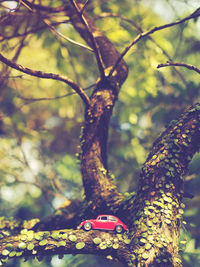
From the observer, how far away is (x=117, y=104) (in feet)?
20.1

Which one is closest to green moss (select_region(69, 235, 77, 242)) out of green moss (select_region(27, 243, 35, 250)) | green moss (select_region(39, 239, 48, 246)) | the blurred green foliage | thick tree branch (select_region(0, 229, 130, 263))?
thick tree branch (select_region(0, 229, 130, 263))

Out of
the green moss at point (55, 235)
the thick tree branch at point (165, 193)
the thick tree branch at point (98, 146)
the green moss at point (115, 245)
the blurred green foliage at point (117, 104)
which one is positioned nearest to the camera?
the thick tree branch at point (165, 193)

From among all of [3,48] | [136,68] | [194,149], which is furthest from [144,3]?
[194,149]

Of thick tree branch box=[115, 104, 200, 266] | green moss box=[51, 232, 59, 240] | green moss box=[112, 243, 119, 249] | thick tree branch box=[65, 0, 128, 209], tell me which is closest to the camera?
thick tree branch box=[115, 104, 200, 266]

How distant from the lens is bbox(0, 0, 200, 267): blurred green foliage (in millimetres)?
4805

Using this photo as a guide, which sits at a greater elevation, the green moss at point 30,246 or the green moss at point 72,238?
the green moss at point 72,238

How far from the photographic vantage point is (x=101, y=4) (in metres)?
5.36

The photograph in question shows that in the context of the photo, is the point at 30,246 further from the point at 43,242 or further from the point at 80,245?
the point at 80,245

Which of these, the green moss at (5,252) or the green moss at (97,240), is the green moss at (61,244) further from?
the green moss at (5,252)

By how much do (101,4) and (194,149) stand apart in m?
4.02

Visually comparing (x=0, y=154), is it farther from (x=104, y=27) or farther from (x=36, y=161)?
(x=104, y=27)

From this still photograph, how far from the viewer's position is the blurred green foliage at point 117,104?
4.80 m

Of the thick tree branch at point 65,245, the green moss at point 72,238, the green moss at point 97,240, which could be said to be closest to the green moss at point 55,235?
the thick tree branch at point 65,245

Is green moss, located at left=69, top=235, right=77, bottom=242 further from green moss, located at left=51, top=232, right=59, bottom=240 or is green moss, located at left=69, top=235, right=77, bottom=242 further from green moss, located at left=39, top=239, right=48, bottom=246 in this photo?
green moss, located at left=39, top=239, right=48, bottom=246
